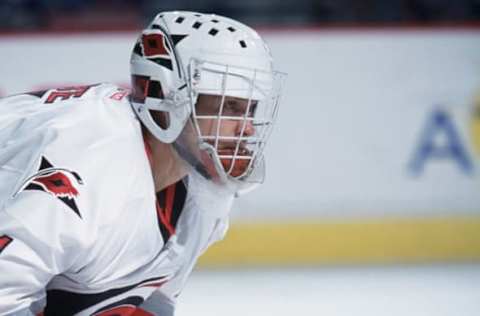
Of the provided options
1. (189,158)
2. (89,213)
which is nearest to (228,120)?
(189,158)

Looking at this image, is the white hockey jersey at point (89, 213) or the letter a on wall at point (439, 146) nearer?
the white hockey jersey at point (89, 213)

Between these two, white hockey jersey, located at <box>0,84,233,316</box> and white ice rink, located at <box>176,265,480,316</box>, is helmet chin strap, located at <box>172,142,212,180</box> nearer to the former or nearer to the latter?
white hockey jersey, located at <box>0,84,233,316</box>

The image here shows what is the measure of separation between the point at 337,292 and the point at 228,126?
236 centimetres

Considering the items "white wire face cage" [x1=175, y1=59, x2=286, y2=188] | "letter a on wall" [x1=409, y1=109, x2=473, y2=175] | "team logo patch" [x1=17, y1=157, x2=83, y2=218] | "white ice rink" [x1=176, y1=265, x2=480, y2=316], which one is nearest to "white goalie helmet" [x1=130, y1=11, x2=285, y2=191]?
"white wire face cage" [x1=175, y1=59, x2=286, y2=188]

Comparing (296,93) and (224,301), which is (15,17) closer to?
(296,93)

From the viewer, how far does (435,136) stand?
5523 mm

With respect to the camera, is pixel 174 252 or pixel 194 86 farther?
pixel 174 252

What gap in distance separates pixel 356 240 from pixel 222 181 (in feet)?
10.5

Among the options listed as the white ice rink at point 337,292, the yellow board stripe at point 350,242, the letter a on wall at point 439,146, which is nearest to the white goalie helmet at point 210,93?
the white ice rink at point 337,292

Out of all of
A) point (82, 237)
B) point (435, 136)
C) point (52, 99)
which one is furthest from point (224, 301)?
point (82, 237)

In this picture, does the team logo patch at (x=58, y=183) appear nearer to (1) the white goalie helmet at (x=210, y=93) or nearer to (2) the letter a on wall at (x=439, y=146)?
(1) the white goalie helmet at (x=210, y=93)

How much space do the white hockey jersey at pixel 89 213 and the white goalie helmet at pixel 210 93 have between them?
0.07m

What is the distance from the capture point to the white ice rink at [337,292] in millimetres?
4141

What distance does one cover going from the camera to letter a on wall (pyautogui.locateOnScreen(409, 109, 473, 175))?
551cm
